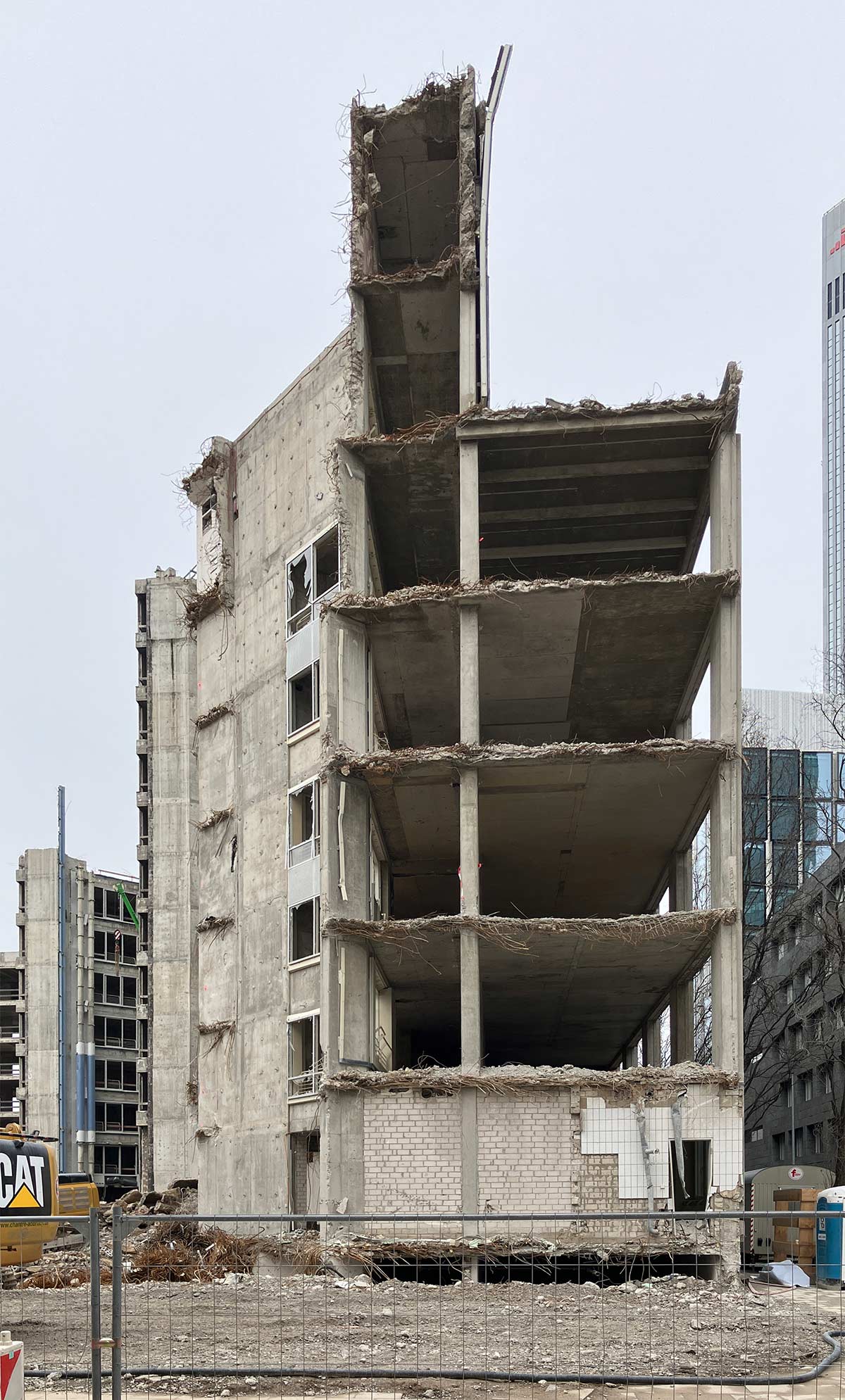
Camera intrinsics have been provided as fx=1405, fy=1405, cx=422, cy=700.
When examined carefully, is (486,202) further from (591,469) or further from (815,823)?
(815,823)

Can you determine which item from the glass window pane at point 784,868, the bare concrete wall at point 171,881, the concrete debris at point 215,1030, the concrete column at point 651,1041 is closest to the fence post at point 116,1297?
the concrete debris at point 215,1030

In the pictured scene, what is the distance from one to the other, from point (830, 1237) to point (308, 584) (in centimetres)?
1699

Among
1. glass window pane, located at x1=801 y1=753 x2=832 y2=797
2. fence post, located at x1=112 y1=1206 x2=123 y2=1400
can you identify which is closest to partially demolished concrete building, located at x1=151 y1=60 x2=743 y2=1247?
fence post, located at x1=112 y1=1206 x2=123 y2=1400

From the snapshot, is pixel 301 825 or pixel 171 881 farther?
pixel 171 881

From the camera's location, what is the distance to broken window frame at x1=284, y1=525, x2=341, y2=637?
101ft

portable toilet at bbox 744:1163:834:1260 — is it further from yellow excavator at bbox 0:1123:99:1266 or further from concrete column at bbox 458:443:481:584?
yellow excavator at bbox 0:1123:99:1266

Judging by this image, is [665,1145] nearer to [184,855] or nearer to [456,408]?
[456,408]

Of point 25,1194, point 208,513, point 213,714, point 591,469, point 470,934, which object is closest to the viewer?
point 25,1194

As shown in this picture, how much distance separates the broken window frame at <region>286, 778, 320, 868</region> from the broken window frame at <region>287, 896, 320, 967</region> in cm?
93

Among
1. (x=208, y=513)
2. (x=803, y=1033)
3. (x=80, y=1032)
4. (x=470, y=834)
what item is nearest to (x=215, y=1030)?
(x=470, y=834)

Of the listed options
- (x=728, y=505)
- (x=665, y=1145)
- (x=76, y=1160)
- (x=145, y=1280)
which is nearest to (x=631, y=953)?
(x=665, y=1145)

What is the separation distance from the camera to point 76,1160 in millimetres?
63188

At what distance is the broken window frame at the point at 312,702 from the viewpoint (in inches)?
1200

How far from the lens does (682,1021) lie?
30047 millimetres
